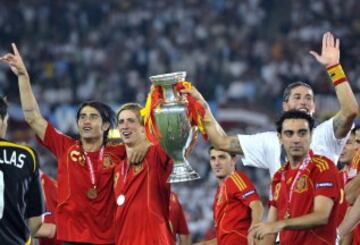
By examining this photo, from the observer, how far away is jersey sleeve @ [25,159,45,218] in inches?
257

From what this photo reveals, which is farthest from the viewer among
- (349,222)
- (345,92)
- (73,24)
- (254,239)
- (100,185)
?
(73,24)

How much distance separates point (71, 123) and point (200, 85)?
2680 millimetres

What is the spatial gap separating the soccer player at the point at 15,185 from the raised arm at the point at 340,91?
192 centimetres

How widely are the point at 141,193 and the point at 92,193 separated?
0.54 meters

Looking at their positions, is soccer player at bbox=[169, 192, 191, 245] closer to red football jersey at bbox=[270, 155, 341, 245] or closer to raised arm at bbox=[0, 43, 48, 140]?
raised arm at bbox=[0, 43, 48, 140]

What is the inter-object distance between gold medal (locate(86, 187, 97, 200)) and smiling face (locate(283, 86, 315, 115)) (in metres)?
1.50

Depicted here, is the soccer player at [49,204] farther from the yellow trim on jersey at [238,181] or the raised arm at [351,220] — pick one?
the raised arm at [351,220]

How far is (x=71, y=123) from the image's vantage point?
1870cm

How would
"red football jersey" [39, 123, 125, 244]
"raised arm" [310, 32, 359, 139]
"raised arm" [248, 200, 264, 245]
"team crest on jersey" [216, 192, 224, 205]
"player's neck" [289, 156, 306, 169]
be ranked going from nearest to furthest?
1. "player's neck" [289, 156, 306, 169]
2. "raised arm" [310, 32, 359, 139]
3. "red football jersey" [39, 123, 125, 244]
4. "raised arm" [248, 200, 264, 245]
5. "team crest on jersey" [216, 192, 224, 205]

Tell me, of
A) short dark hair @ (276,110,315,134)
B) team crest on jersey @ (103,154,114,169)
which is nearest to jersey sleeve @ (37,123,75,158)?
team crest on jersey @ (103,154,114,169)

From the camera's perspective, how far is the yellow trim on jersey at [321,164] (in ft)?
21.3

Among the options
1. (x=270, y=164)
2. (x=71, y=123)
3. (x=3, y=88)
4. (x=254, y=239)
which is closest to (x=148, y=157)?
(x=270, y=164)

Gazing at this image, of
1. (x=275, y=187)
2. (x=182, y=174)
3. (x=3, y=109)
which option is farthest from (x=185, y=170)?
(x=3, y=109)

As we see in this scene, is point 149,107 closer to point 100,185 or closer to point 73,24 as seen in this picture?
point 100,185
